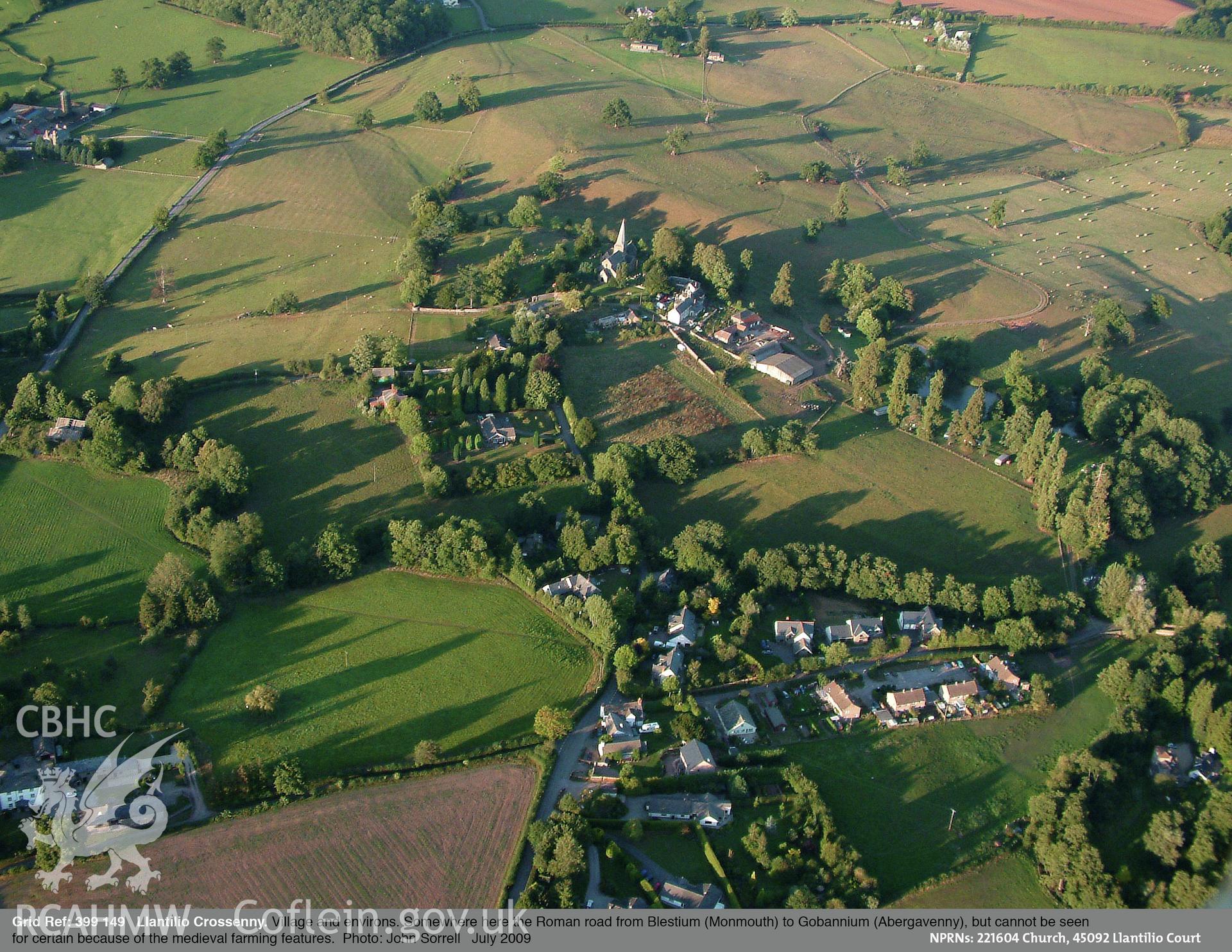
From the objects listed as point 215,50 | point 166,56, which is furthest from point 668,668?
point 166,56

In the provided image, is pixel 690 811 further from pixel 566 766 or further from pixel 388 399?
pixel 388 399

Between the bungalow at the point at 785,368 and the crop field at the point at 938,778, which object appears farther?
the bungalow at the point at 785,368

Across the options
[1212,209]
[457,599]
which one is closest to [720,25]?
[1212,209]

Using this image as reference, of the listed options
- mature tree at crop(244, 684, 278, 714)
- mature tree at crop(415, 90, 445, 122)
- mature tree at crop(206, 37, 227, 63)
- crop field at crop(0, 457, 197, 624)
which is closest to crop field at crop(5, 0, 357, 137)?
mature tree at crop(206, 37, 227, 63)

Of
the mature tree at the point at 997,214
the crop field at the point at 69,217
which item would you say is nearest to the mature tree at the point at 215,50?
the crop field at the point at 69,217

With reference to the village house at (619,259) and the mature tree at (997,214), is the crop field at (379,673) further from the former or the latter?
the mature tree at (997,214)

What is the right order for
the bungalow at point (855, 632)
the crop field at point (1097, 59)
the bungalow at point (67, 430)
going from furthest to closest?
the crop field at point (1097, 59)
the bungalow at point (67, 430)
the bungalow at point (855, 632)

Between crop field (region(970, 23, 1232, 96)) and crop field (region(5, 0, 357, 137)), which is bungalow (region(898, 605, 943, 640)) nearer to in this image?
crop field (region(5, 0, 357, 137))
